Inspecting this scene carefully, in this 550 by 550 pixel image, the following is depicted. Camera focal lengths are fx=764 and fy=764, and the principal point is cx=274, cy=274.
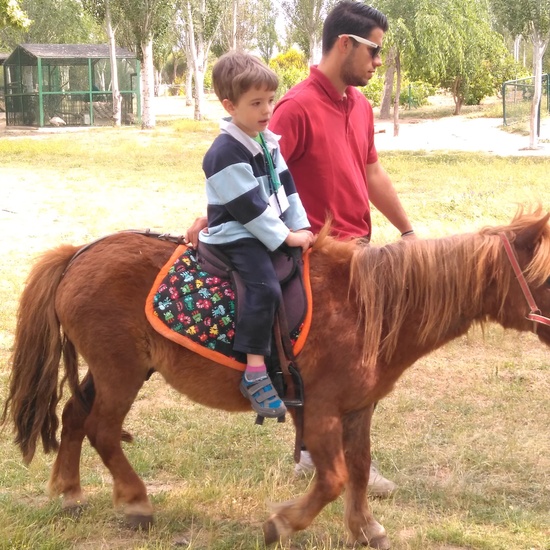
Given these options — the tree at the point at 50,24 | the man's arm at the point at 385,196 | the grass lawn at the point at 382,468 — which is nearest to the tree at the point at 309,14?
the tree at the point at 50,24

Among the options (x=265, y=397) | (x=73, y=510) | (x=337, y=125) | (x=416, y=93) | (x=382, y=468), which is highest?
(x=416, y=93)

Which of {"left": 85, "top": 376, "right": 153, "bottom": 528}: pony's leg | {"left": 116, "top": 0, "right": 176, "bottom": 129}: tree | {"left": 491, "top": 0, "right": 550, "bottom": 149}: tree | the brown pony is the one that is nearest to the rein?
the brown pony

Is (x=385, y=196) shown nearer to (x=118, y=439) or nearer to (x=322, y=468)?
(x=322, y=468)

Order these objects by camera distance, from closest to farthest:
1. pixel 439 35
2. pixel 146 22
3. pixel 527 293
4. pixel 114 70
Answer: pixel 527 293 → pixel 439 35 → pixel 146 22 → pixel 114 70

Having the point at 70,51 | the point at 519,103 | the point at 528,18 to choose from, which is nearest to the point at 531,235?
the point at 528,18

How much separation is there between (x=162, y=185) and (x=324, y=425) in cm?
1263

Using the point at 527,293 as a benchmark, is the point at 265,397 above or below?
below

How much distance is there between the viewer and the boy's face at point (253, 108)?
306 centimetres

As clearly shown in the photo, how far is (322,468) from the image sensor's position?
312cm

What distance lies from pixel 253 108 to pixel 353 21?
0.89 metres

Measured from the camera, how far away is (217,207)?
3217 mm

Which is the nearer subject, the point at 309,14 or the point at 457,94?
the point at 457,94

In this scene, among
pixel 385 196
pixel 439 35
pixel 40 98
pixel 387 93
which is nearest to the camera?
pixel 385 196

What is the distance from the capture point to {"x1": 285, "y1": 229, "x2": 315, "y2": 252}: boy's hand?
3146 mm
